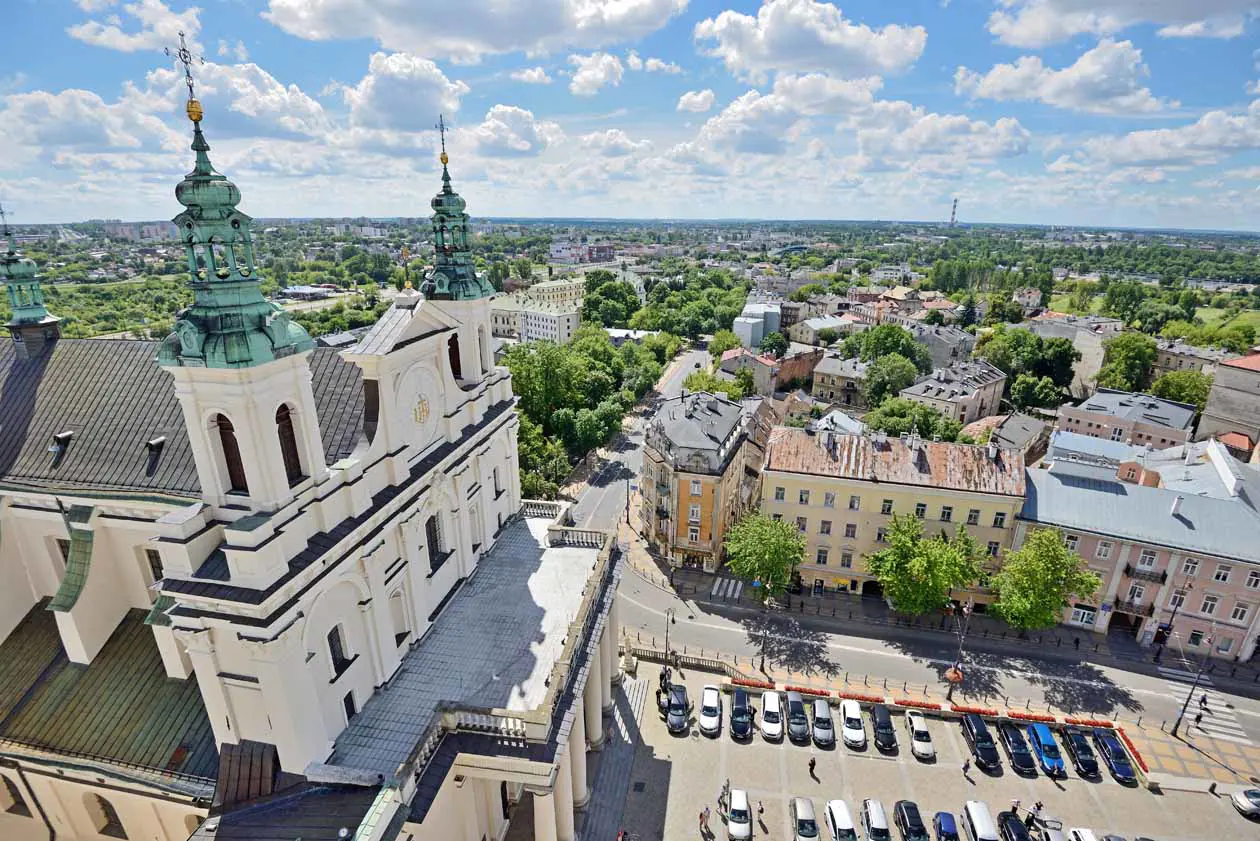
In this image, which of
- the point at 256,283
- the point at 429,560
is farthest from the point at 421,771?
the point at 256,283

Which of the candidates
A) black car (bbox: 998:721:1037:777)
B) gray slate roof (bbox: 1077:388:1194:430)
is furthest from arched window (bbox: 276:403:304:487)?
gray slate roof (bbox: 1077:388:1194:430)

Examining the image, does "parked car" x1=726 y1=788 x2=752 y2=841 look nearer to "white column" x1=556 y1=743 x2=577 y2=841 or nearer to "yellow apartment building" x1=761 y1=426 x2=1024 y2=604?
"white column" x1=556 y1=743 x2=577 y2=841

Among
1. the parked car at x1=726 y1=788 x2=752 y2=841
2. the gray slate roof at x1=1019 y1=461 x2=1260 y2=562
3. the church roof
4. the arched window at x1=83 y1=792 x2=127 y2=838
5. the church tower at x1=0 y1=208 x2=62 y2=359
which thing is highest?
the church tower at x1=0 y1=208 x2=62 y2=359

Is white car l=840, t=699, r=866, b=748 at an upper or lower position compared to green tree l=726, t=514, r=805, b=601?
lower

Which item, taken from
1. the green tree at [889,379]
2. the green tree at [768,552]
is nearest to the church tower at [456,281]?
the green tree at [768,552]

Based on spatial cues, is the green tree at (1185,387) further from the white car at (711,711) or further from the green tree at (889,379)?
→ the white car at (711,711)

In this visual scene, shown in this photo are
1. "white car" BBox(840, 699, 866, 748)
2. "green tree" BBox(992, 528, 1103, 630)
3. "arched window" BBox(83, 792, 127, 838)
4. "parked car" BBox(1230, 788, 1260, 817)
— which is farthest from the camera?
"green tree" BBox(992, 528, 1103, 630)

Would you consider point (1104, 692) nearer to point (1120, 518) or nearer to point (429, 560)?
point (1120, 518)
